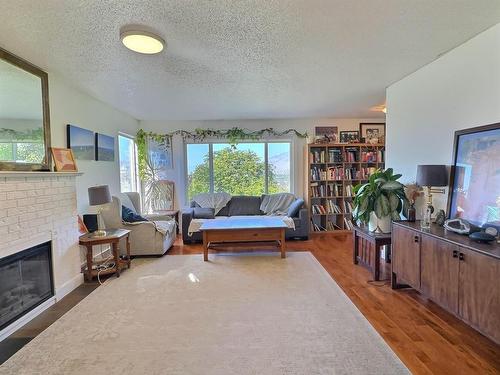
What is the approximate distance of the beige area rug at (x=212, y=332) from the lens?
6.00 ft

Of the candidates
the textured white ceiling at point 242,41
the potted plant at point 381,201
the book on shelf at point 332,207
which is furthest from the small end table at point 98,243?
the book on shelf at point 332,207

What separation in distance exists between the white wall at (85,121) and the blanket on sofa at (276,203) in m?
2.75

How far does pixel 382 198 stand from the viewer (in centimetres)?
328

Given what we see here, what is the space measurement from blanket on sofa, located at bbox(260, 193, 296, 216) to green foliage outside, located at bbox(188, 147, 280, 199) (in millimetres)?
467

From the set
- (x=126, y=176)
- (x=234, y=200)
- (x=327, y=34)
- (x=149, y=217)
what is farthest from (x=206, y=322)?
(x=126, y=176)

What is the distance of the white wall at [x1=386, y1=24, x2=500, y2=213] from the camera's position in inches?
92.8

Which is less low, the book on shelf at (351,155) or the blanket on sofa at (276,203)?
the book on shelf at (351,155)

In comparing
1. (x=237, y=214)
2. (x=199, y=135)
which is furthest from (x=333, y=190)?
(x=199, y=135)

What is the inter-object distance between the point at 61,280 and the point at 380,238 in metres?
3.53

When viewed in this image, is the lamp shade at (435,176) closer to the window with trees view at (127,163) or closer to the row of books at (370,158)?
the row of books at (370,158)

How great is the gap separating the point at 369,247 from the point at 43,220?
3606mm

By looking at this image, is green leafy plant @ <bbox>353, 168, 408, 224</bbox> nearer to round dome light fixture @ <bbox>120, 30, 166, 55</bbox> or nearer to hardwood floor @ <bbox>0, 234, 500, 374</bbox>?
hardwood floor @ <bbox>0, 234, 500, 374</bbox>

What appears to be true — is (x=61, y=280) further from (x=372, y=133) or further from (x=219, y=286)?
(x=372, y=133)

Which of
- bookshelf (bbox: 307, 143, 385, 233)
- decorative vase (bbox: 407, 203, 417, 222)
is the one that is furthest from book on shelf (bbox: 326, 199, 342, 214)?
decorative vase (bbox: 407, 203, 417, 222)
